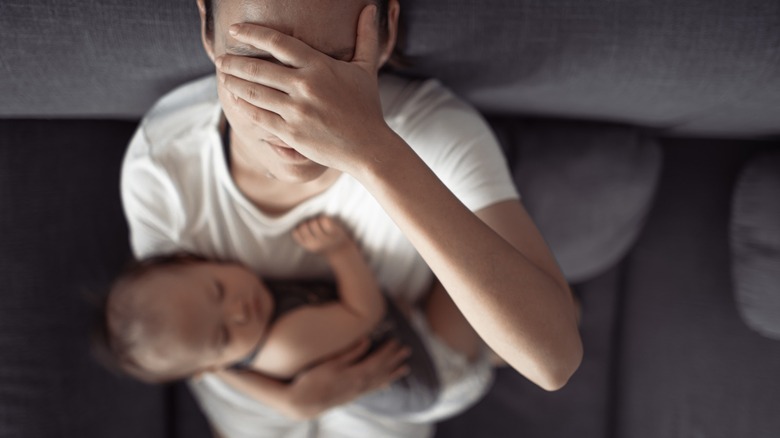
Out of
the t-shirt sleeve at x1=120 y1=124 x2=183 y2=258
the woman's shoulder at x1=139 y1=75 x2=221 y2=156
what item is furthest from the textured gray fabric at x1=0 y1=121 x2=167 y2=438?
the woman's shoulder at x1=139 y1=75 x2=221 y2=156

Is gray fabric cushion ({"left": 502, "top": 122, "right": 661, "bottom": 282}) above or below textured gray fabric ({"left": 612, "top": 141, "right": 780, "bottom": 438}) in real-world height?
above

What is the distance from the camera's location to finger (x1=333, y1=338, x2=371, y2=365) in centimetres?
121

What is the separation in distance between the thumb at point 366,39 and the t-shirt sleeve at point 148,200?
1.53ft

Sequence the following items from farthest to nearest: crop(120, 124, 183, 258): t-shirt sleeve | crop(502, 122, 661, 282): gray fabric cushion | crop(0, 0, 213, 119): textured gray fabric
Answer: crop(502, 122, 661, 282): gray fabric cushion
crop(120, 124, 183, 258): t-shirt sleeve
crop(0, 0, 213, 119): textured gray fabric

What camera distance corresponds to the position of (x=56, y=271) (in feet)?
4.12

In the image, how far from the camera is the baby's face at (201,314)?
1088 millimetres

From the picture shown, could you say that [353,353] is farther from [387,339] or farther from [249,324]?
[249,324]

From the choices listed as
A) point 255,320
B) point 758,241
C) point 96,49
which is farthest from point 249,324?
point 758,241

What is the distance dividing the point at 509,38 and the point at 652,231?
0.87m

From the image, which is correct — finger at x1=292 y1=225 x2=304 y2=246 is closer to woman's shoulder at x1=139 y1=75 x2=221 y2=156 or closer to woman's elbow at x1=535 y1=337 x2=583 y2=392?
woman's shoulder at x1=139 y1=75 x2=221 y2=156

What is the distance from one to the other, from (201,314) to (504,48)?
73cm

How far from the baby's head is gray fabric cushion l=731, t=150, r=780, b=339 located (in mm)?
1090

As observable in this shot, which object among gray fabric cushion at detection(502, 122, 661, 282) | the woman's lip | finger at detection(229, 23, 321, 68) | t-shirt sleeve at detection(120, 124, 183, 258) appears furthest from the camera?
gray fabric cushion at detection(502, 122, 661, 282)

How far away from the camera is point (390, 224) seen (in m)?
1.10
